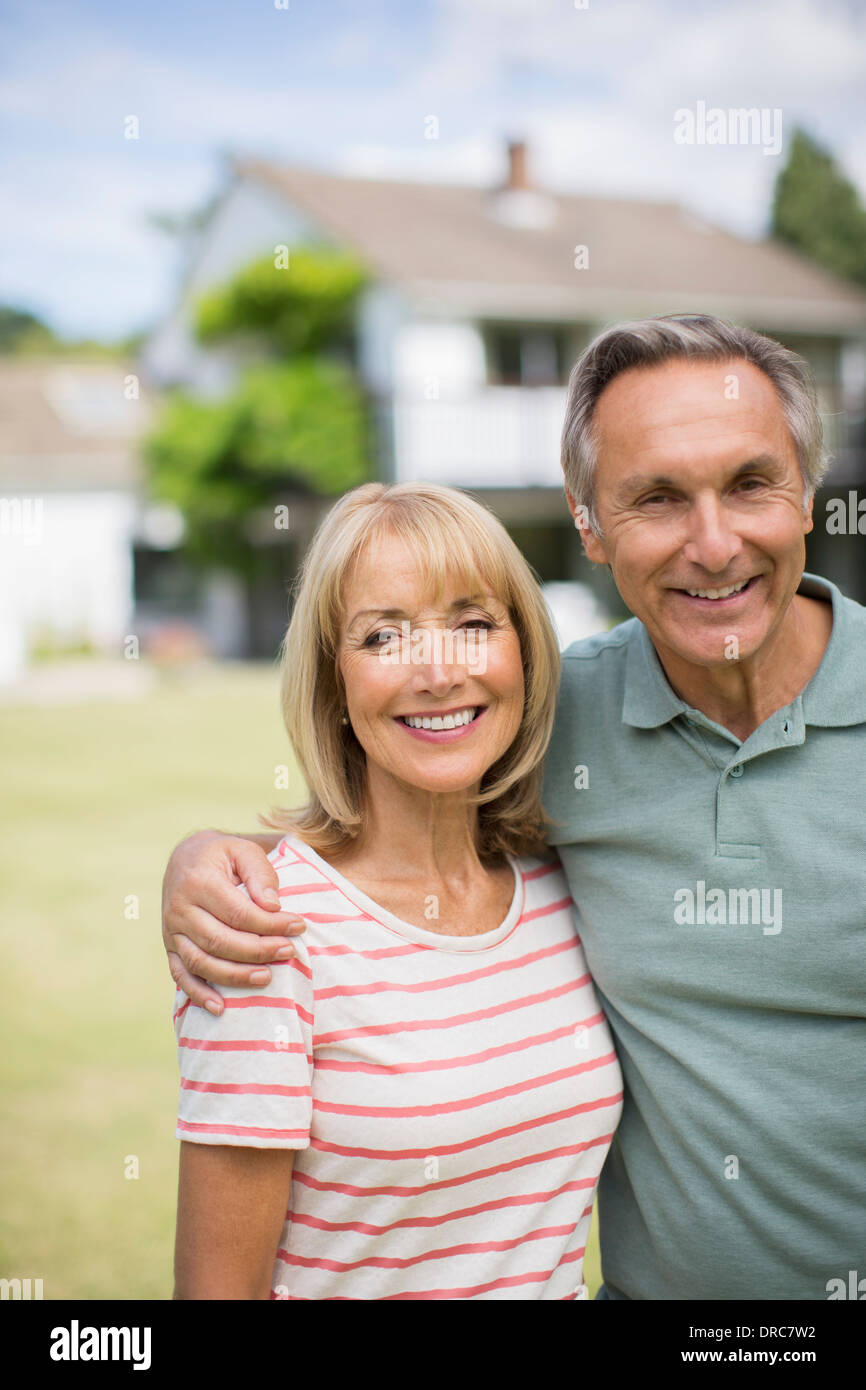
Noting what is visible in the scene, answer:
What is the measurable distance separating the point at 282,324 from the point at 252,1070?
18427mm

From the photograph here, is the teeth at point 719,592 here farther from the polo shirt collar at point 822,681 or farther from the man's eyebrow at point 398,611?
the man's eyebrow at point 398,611

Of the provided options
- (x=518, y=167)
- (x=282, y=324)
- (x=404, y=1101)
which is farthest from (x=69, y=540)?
(x=404, y=1101)

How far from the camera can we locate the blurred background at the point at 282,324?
→ 34.3 ft

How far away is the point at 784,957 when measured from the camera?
5.88ft

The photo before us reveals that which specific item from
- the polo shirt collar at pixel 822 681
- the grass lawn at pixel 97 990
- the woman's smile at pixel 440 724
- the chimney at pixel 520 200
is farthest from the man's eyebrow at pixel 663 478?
the chimney at pixel 520 200

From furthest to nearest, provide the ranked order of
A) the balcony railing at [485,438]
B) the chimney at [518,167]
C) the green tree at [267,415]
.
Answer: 1. the chimney at [518,167]
2. the green tree at [267,415]
3. the balcony railing at [485,438]

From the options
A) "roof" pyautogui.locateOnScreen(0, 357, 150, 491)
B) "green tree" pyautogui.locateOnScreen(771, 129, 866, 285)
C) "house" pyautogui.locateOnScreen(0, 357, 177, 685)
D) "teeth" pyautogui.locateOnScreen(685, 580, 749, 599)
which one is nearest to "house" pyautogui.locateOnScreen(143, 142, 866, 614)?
"roof" pyautogui.locateOnScreen(0, 357, 150, 491)

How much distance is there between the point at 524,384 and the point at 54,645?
8888 millimetres

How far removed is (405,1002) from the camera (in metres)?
1.77

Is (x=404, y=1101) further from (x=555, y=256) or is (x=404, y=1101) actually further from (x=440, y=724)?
(x=555, y=256)

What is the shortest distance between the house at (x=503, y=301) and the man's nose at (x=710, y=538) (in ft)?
49.8
